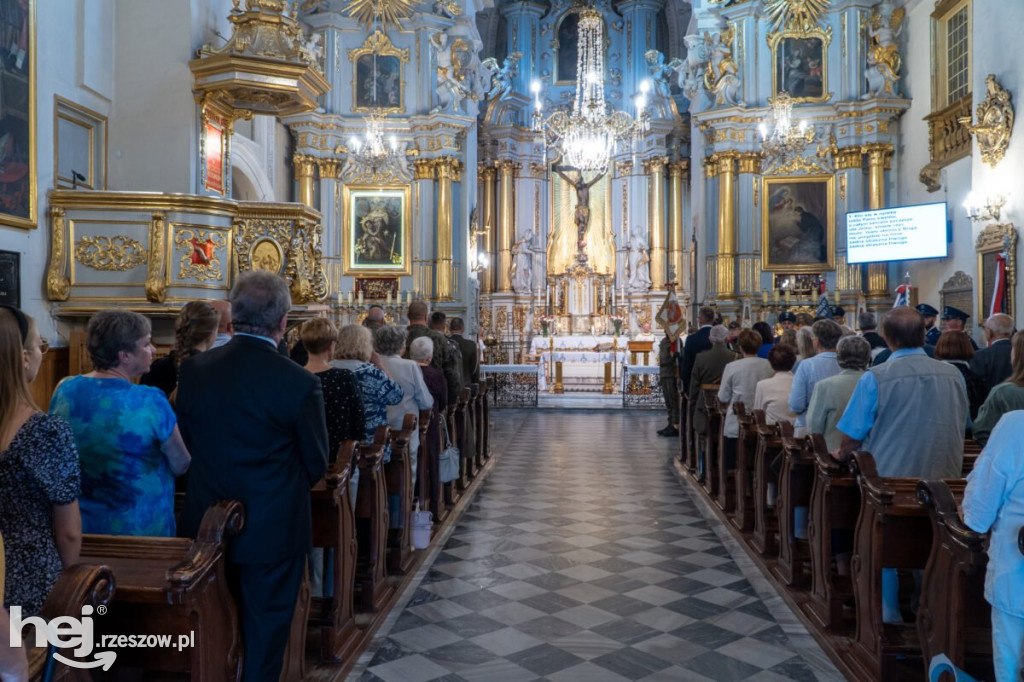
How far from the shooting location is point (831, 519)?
14.7 ft

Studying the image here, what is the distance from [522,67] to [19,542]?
2284 centimetres

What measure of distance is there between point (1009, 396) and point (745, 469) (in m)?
2.79

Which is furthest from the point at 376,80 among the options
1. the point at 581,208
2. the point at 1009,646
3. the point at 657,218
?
the point at 1009,646

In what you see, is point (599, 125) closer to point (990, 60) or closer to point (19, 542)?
point (990, 60)

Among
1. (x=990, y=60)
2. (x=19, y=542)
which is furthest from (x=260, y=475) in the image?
(x=990, y=60)

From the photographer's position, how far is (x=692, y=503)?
789 centimetres

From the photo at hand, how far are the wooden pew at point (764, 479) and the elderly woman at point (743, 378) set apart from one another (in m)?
0.95

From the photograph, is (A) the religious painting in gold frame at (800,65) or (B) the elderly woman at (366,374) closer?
(B) the elderly woman at (366,374)

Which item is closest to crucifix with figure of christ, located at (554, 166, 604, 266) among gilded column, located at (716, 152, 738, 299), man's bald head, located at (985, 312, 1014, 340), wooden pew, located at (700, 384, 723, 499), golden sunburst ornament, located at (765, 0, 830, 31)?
gilded column, located at (716, 152, 738, 299)

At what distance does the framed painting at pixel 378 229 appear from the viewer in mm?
19016

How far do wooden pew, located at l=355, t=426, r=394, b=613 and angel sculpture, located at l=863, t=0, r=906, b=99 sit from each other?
52.5 ft

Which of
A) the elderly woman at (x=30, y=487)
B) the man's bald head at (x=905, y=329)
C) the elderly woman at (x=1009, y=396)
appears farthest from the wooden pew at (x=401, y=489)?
the elderly woman at (x=1009, y=396)

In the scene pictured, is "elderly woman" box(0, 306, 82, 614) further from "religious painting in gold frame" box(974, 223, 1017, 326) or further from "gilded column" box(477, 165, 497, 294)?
"gilded column" box(477, 165, 497, 294)

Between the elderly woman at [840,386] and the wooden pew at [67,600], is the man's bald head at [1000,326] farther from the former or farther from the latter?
the wooden pew at [67,600]
